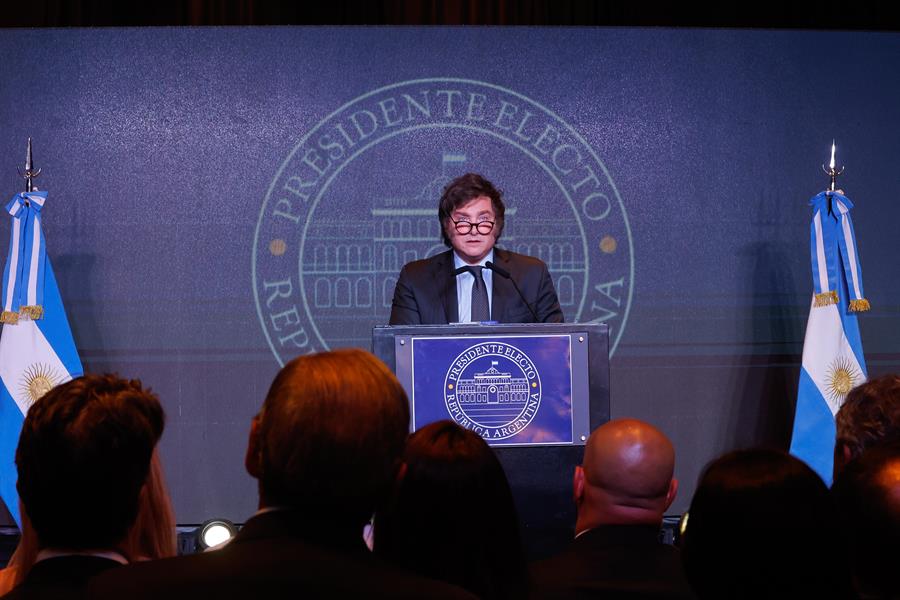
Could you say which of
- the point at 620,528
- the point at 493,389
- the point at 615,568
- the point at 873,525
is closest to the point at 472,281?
the point at 493,389

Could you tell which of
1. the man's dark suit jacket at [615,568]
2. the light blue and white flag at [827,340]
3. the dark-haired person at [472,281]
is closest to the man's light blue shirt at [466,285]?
the dark-haired person at [472,281]

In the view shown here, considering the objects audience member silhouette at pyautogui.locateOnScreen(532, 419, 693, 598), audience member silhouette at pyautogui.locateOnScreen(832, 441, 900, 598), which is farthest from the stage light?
audience member silhouette at pyautogui.locateOnScreen(832, 441, 900, 598)

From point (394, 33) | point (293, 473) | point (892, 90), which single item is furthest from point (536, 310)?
point (892, 90)

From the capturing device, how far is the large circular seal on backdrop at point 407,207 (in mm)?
5523

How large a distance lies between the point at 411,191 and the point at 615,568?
3774mm

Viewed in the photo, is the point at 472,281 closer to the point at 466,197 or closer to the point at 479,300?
the point at 479,300

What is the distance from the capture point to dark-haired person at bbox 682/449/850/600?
1.36m

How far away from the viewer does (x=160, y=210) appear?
552cm

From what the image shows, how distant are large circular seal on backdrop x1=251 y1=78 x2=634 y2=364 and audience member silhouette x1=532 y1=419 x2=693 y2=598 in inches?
131

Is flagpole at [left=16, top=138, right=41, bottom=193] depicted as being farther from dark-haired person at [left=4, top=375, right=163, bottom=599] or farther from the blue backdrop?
dark-haired person at [left=4, top=375, right=163, bottom=599]

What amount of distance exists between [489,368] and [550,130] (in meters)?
2.74

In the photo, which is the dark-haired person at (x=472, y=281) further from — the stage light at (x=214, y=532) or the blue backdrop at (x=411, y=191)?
the blue backdrop at (x=411, y=191)

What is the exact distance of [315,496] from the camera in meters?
1.27

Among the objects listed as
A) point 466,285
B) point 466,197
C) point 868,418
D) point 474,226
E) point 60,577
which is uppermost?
point 466,197
